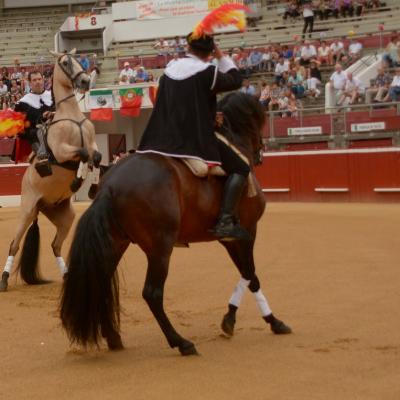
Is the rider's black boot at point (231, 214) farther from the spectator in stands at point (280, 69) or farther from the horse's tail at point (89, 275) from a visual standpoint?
the spectator in stands at point (280, 69)

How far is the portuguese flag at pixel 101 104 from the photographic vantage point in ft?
80.1

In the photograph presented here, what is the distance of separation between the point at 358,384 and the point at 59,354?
2089mm

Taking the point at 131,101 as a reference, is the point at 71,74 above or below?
above

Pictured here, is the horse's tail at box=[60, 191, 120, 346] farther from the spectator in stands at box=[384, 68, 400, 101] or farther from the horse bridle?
the spectator in stands at box=[384, 68, 400, 101]

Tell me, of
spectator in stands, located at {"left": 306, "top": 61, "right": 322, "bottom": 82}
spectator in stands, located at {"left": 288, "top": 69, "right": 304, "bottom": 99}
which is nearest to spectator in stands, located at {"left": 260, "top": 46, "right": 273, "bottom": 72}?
spectator in stands, located at {"left": 288, "top": 69, "right": 304, "bottom": 99}

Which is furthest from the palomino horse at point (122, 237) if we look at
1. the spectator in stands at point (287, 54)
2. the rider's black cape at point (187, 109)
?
the spectator in stands at point (287, 54)

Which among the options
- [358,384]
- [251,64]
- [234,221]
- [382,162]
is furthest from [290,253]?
[251,64]

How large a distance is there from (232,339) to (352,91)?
1520cm

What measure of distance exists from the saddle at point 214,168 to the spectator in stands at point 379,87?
553 inches

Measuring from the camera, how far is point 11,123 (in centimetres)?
927

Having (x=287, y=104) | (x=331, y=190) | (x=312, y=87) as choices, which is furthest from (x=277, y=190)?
(x=312, y=87)

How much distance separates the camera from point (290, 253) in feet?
35.8

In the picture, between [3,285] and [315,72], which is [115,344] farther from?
[315,72]

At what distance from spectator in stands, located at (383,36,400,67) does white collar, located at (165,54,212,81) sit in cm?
1587
